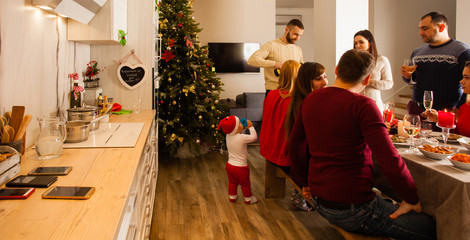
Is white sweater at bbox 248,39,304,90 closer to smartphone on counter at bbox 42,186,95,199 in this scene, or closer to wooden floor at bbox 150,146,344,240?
wooden floor at bbox 150,146,344,240

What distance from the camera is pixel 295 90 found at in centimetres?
263

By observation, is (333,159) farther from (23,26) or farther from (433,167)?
(23,26)

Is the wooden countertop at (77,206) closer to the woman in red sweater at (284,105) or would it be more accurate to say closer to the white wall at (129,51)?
the woman in red sweater at (284,105)

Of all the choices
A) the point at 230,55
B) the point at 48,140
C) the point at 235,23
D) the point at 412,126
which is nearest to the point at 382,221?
the point at 412,126

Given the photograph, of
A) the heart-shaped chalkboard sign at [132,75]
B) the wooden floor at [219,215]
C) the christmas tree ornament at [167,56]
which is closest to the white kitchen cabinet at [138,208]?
the wooden floor at [219,215]

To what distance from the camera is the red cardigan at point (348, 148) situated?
1.64 metres

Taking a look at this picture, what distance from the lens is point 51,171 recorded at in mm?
1445

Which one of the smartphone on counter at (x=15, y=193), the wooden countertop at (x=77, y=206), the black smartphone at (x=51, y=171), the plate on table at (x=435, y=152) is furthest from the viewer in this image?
the plate on table at (x=435, y=152)

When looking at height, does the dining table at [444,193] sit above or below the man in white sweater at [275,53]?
below

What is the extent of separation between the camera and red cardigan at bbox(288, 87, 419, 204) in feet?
5.37

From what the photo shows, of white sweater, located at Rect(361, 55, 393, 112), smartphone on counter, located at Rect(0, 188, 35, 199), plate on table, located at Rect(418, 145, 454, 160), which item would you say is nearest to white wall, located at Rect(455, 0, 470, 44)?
white sweater, located at Rect(361, 55, 393, 112)

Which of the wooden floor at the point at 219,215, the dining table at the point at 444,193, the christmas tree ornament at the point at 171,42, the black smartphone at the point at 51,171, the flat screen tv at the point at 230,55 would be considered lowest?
the wooden floor at the point at 219,215

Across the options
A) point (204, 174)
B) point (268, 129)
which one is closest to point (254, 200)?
point (268, 129)

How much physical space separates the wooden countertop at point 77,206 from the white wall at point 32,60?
391 mm
